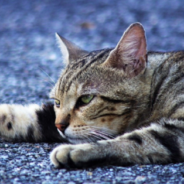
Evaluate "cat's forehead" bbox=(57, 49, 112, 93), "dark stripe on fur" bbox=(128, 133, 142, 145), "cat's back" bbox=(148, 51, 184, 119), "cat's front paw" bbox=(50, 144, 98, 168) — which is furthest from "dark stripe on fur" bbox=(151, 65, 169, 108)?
"cat's front paw" bbox=(50, 144, 98, 168)

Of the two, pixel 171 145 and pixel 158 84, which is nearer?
pixel 171 145

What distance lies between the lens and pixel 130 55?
3.75 meters

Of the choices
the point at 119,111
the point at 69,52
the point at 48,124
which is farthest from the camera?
the point at 69,52

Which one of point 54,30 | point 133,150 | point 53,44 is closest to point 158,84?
point 133,150

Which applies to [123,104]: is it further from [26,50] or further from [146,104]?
[26,50]

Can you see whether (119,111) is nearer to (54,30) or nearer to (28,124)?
(28,124)

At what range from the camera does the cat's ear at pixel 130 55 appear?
3686mm

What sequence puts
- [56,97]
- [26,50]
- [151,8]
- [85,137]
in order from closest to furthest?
1. [85,137]
2. [56,97]
3. [26,50]
4. [151,8]

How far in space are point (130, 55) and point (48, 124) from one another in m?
0.94

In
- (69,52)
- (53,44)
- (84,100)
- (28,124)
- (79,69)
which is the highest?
(53,44)

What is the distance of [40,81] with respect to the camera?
256 inches

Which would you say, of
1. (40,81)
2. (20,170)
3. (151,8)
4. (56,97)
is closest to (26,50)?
(40,81)

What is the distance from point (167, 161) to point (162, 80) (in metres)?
0.86

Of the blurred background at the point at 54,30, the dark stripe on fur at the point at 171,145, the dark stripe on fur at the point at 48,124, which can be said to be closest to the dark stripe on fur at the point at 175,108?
the dark stripe on fur at the point at 171,145
